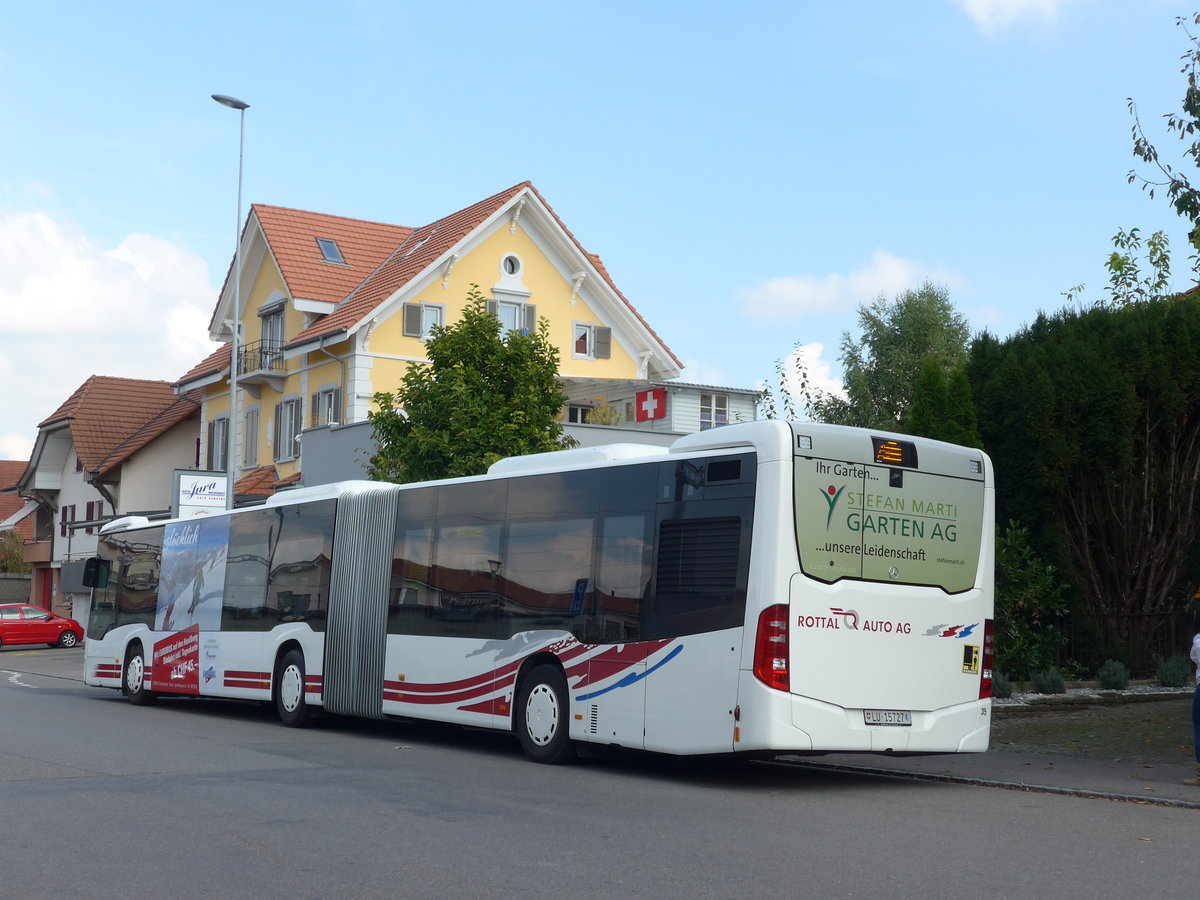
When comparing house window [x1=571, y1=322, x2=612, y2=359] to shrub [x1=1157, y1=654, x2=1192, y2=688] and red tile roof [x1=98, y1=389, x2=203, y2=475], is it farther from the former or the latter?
shrub [x1=1157, y1=654, x2=1192, y2=688]

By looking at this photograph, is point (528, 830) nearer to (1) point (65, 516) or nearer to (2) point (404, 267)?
(2) point (404, 267)

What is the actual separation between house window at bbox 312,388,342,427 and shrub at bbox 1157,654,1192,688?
83.9 feet

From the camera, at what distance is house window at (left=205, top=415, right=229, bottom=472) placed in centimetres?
4994

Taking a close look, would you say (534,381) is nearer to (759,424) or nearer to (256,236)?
(759,424)

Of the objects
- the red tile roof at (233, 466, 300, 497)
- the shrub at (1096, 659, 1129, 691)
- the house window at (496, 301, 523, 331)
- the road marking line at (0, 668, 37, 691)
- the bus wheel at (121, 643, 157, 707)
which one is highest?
the house window at (496, 301, 523, 331)

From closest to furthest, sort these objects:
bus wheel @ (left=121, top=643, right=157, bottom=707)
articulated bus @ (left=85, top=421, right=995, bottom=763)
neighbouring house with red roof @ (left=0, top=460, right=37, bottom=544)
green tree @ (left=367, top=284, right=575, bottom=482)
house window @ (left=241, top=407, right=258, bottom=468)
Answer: articulated bus @ (left=85, top=421, right=995, bottom=763) → bus wheel @ (left=121, top=643, right=157, bottom=707) → green tree @ (left=367, top=284, right=575, bottom=482) → house window @ (left=241, top=407, right=258, bottom=468) → neighbouring house with red roof @ (left=0, top=460, right=37, bottom=544)

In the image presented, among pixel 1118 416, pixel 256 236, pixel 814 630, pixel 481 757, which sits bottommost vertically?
pixel 481 757

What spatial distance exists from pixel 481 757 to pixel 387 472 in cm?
1275

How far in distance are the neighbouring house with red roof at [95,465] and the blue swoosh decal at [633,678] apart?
4004cm

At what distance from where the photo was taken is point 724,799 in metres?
11.8

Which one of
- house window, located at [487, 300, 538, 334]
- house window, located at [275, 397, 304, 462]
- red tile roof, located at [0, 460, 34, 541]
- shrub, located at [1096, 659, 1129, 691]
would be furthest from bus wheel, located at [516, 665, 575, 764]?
red tile roof, located at [0, 460, 34, 541]

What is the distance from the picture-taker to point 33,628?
51156 mm

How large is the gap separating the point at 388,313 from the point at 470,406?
16938 millimetres

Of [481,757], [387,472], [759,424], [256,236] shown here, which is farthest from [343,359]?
[759,424]
